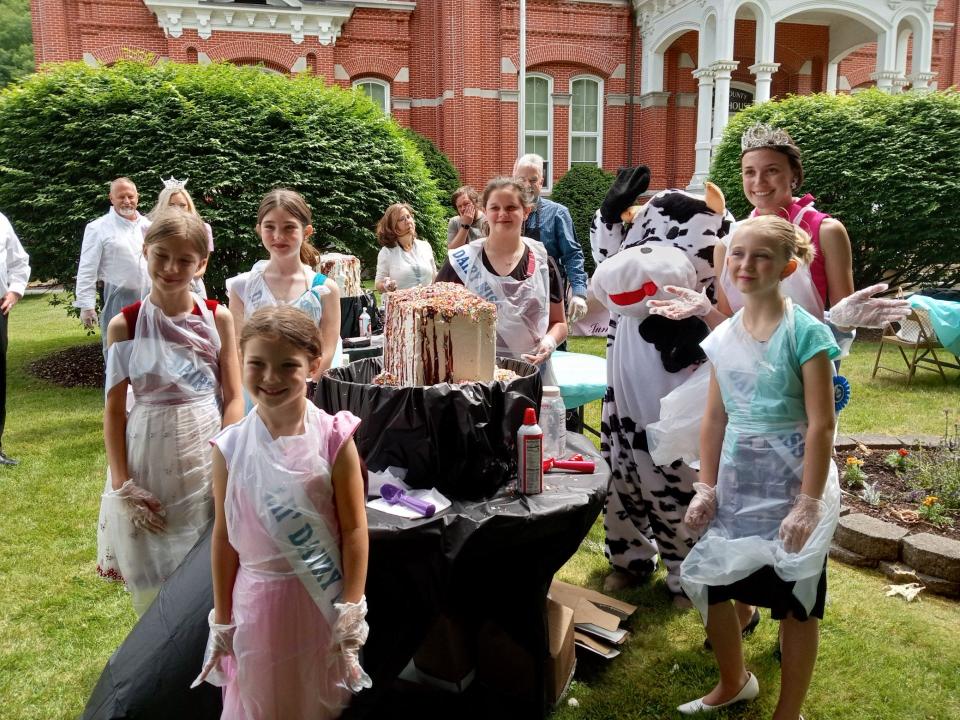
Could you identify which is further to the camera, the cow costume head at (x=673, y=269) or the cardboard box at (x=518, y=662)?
the cow costume head at (x=673, y=269)

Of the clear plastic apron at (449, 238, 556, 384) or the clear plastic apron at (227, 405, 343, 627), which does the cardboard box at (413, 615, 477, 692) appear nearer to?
the clear plastic apron at (227, 405, 343, 627)

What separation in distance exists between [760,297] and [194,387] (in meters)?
1.84

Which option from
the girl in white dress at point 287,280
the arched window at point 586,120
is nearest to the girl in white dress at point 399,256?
the girl in white dress at point 287,280

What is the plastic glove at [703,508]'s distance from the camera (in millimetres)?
2514

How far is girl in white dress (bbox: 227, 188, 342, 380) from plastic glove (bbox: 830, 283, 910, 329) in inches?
83.2

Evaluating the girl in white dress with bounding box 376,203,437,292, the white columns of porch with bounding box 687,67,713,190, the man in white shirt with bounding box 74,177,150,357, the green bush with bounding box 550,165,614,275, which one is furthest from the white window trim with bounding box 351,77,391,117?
the man in white shirt with bounding box 74,177,150,357

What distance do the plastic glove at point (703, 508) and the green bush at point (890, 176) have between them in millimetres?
9218

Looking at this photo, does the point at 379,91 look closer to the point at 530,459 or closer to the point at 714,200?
the point at 714,200

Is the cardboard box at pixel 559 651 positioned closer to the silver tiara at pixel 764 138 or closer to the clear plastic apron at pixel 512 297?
the clear plastic apron at pixel 512 297

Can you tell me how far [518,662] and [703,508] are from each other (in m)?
0.85

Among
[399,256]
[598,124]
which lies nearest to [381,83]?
[598,124]

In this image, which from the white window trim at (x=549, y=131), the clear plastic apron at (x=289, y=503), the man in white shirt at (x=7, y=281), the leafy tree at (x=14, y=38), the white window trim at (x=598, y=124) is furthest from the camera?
the leafy tree at (x=14, y=38)

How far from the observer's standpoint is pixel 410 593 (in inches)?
93.7

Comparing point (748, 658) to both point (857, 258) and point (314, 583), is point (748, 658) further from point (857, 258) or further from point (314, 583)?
point (857, 258)
